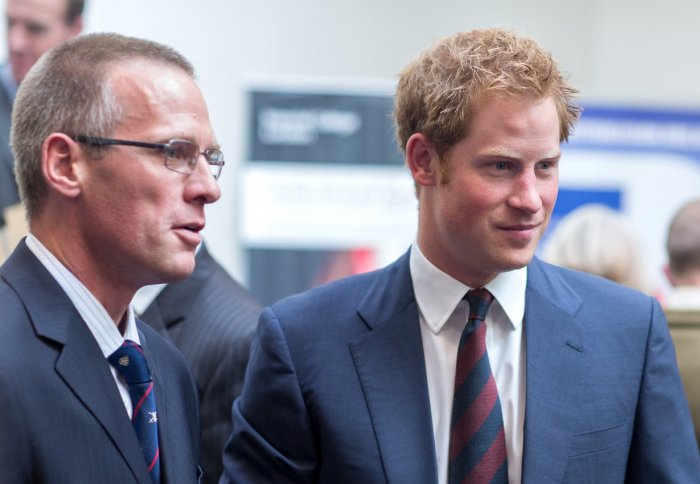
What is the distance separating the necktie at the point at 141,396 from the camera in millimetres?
1727

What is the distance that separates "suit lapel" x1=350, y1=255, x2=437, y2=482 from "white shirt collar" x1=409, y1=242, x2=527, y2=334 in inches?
1.1

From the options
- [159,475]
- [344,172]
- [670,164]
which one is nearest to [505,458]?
[159,475]

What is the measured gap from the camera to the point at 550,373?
2033 millimetres

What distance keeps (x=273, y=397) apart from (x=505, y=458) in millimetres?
457

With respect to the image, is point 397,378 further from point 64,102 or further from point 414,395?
point 64,102

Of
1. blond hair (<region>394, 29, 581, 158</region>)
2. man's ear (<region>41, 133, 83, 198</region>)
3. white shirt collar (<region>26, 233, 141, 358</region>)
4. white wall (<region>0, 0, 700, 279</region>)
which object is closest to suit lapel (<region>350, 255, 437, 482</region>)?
blond hair (<region>394, 29, 581, 158</region>)

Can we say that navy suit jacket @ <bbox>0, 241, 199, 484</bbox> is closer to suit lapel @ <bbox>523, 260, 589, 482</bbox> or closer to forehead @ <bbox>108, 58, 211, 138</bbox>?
forehead @ <bbox>108, 58, 211, 138</bbox>

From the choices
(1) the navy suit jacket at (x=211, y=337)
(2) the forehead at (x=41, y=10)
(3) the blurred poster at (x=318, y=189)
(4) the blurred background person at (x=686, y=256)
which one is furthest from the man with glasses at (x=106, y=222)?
(3) the blurred poster at (x=318, y=189)

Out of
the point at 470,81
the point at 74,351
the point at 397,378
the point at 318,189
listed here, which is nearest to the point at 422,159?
the point at 470,81

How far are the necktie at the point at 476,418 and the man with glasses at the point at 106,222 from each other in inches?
19.8

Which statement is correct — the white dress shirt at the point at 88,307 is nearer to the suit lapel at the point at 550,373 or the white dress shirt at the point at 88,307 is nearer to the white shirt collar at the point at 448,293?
the white shirt collar at the point at 448,293

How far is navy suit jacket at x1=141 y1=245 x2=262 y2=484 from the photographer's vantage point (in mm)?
2451

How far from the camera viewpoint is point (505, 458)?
1962mm

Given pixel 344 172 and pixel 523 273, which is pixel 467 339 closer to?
pixel 523 273
